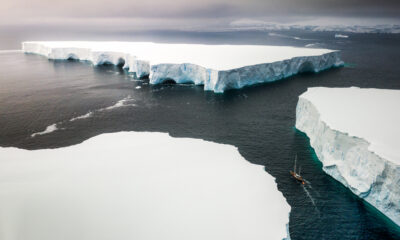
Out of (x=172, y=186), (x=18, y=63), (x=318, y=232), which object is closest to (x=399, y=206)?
(x=318, y=232)

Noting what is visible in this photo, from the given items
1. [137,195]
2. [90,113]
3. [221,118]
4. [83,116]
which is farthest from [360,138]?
Answer: [90,113]

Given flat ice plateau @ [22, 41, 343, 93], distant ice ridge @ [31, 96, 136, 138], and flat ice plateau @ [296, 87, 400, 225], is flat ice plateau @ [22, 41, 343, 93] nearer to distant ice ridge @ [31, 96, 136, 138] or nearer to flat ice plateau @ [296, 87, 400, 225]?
distant ice ridge @ [31, 96, 136, 138]

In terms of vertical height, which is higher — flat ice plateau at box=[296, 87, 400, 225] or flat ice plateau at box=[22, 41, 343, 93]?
flat ice plateau at box=[22, 41, 343, 93]

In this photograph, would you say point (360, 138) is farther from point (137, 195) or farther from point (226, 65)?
point (226, 65)

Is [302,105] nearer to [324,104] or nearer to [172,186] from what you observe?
[324,104]

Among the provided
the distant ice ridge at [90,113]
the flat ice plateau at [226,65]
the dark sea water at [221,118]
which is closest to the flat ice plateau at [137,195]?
the dark sea water at [221,118]

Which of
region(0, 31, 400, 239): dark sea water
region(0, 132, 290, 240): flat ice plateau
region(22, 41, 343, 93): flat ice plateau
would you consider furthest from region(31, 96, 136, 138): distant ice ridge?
region(22, 41, 343, 93): flat ice plateau

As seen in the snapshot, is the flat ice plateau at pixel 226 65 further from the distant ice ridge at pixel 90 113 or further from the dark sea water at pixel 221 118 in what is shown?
the distant ice ridge at pixel 90 113
